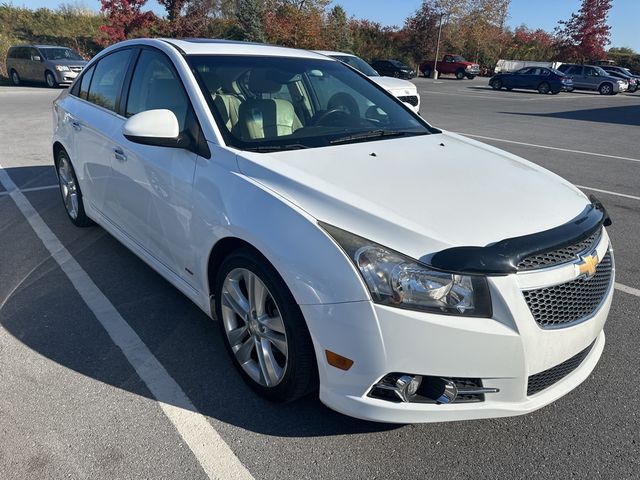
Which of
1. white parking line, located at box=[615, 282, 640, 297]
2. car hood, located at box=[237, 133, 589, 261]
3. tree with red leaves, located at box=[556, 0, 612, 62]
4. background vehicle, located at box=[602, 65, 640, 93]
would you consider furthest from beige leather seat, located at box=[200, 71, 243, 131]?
tree with red leaves, located at box=[556, 0, 612, 62]

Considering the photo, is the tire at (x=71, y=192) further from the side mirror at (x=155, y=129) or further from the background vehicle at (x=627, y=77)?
the background vehicle at (x=627, y=77)

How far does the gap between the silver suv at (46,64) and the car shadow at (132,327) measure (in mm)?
18272

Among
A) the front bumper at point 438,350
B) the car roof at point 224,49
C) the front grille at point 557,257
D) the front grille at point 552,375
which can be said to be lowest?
the front grille at point 552,375

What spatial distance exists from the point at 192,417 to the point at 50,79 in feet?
73.6

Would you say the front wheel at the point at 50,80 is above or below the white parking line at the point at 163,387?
above

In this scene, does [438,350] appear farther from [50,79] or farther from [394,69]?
[394,69]

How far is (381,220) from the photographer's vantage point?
216 centimetres

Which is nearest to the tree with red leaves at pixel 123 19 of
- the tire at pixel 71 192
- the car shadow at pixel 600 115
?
the car shadow at pixel 600 115

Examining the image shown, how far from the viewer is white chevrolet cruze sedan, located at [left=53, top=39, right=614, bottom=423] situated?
2.04 m

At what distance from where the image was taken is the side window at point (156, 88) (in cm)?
316

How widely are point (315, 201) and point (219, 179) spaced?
633mm

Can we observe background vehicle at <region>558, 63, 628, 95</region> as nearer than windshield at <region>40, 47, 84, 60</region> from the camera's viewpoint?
No

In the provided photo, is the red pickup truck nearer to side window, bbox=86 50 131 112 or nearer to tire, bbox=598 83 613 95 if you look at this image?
tire, bbox=598 83 613 95

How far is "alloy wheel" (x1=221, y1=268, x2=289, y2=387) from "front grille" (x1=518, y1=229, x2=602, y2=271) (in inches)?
42.8
